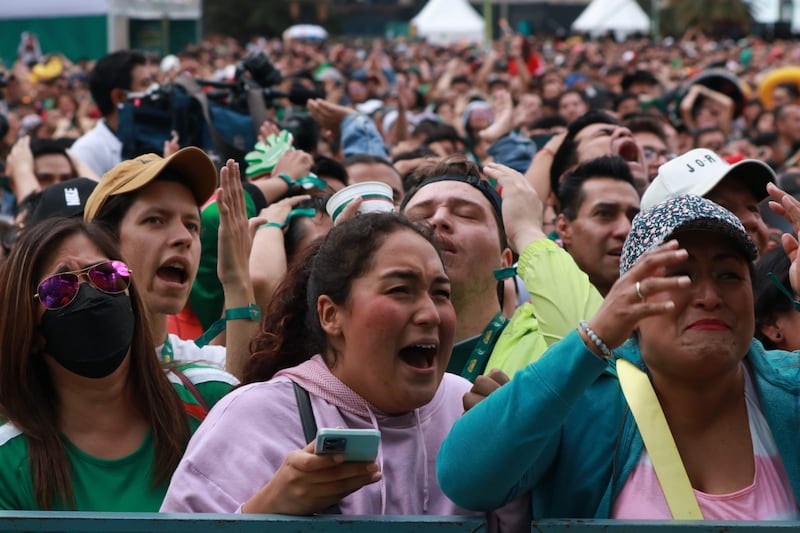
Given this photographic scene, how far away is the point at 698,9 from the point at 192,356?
56367mm

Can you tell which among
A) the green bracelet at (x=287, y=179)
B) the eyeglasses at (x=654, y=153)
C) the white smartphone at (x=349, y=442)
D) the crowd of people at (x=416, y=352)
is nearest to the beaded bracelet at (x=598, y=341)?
the crowd of people at (x=416, y=352)

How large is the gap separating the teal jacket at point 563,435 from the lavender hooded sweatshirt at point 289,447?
17cm

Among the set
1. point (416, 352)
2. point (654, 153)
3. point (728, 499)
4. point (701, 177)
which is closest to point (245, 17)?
point (654, 153)

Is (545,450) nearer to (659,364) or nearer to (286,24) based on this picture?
(659,364)

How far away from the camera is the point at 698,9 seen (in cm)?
5688

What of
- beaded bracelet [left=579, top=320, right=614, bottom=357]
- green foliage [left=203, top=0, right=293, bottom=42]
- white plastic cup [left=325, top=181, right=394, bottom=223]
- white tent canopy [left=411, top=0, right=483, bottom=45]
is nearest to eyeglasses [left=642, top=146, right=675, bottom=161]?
white plastic cup [left=325, top=181, right=394, bottom=223]

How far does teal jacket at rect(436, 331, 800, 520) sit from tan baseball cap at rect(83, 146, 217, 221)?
174 centimetres

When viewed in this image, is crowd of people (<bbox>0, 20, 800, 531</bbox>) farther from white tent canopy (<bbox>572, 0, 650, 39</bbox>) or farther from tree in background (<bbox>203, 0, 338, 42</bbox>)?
tree in background (<bbox>203, 0, 338, 42</bbox>)

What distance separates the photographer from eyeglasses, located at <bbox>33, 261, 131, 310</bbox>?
3.15 metres

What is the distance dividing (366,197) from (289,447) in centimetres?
157

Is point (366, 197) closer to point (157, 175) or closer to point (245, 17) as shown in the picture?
point (157, 175)

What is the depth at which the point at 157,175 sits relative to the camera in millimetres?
3990

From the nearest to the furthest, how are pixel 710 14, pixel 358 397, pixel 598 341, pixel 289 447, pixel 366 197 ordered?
pixel 598 341 → pixel 289 447 → pixel 358 397 → pixel 366 197 → pixel 710 14

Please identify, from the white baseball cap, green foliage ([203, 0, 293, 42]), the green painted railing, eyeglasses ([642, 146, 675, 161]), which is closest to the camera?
the green painted railing
